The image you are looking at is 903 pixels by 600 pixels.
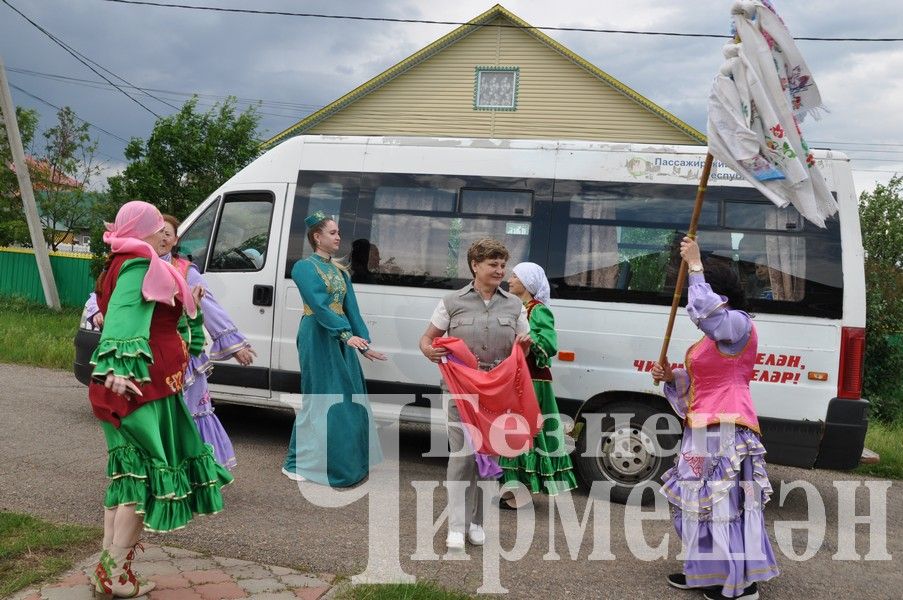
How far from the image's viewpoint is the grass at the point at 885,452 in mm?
8250

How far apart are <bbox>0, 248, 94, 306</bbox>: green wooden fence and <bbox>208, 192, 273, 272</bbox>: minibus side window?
13711mm

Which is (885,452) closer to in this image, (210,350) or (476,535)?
(476,535)

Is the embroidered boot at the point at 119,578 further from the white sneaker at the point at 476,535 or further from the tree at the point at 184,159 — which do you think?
the tree at the point at 184,159

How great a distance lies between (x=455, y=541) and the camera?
4738 millimetres

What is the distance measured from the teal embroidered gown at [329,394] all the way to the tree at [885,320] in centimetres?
771

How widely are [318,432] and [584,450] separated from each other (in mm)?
2054

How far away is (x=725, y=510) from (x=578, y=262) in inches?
103

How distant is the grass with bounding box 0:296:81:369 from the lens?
11.8 m

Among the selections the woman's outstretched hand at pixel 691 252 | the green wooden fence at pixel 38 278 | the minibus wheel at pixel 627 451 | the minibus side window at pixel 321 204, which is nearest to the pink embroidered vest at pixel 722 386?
the woman's outstretched hand at pixel 691 252

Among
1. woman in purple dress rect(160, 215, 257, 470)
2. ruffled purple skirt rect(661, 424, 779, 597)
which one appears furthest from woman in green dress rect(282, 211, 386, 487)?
ruffled purple skirt rect(661, 424, 779, 597)

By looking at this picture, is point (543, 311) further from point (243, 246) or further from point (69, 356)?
point (69, 356)

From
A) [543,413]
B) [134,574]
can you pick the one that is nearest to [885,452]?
[543,413]

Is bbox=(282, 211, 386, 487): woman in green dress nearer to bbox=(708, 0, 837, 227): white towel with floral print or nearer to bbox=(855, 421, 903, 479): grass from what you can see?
bbox=(708, 0, 837, 227): white towel with floral print

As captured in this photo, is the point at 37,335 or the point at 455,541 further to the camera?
the point at 37,335
